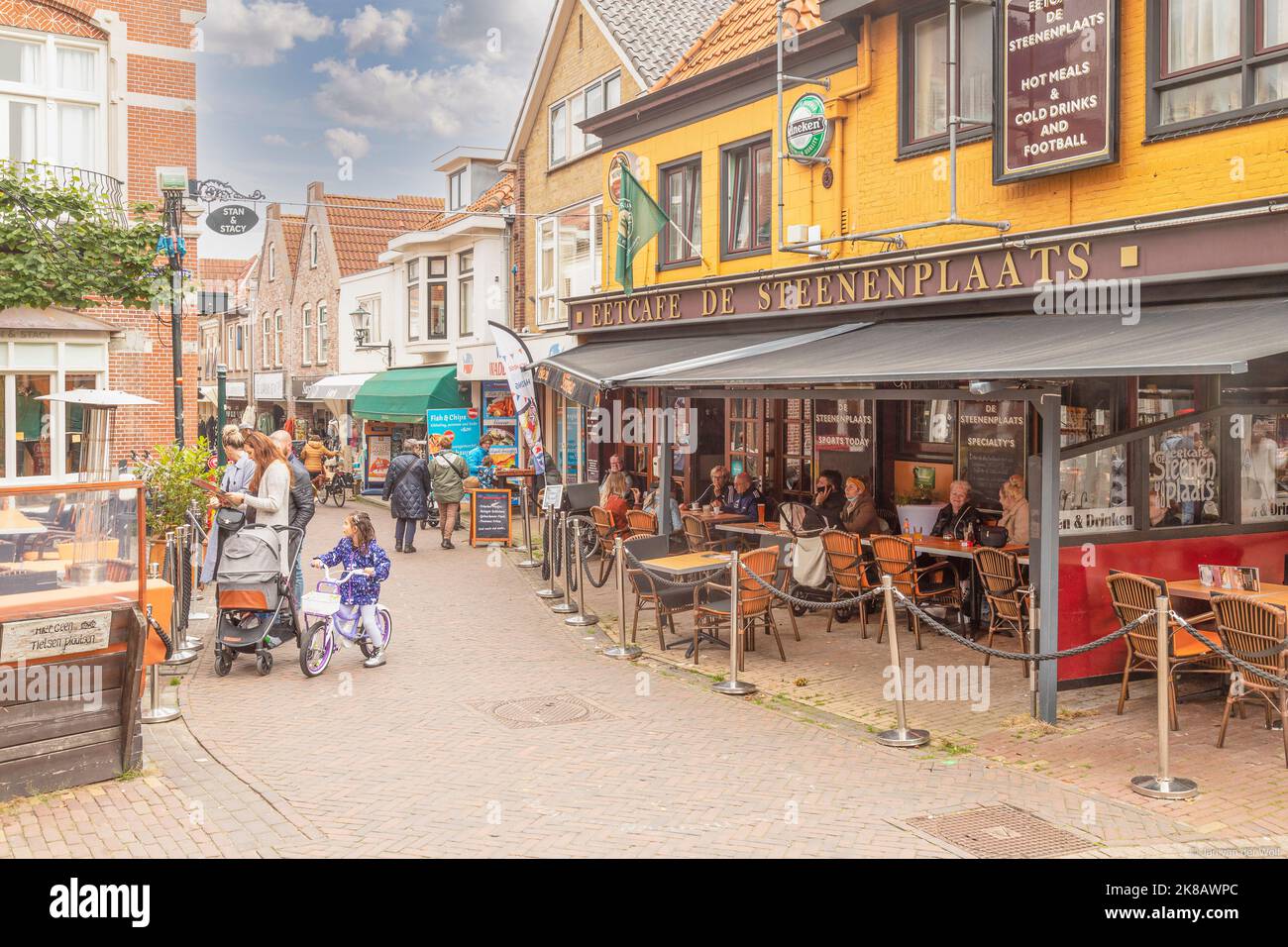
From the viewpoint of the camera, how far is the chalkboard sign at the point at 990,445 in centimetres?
1194

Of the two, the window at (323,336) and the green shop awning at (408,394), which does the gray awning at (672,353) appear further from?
the window at (323,336)

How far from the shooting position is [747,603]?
404 inches

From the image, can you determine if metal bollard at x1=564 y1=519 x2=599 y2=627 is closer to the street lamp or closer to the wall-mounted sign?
the wall-mounted sign

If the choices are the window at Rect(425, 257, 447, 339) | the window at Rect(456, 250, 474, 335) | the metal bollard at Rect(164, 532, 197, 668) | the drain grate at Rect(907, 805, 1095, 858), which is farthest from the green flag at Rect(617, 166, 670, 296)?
the window at Rect(425, 257, 447, 339)

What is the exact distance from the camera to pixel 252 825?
612 centimetres

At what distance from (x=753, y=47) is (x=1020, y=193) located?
5801mm

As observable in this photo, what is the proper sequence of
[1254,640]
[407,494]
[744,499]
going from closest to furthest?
[1254,640], [744,499], [407,494]

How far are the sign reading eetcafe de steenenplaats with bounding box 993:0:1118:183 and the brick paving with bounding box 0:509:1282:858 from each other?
483 cm

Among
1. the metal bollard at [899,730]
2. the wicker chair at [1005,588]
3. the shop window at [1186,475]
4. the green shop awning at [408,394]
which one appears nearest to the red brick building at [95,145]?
the green shop awning at [408,394]

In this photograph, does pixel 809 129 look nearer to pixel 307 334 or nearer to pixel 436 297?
pixel 436 297

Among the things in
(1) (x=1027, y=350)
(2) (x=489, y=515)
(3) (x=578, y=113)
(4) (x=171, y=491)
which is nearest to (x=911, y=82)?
(1) (x=1027, y=350)

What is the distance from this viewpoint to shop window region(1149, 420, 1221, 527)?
9266 millimetres

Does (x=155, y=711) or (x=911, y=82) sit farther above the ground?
(x=911, y=82)

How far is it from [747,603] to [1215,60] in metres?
5.91
